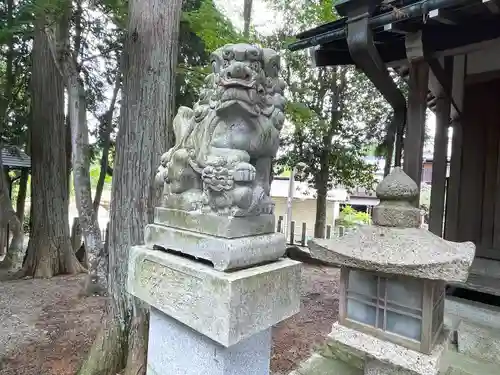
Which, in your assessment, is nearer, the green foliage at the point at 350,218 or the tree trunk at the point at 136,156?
the tree trunk at the point at 136,156

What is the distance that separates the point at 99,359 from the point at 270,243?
90.6 inches

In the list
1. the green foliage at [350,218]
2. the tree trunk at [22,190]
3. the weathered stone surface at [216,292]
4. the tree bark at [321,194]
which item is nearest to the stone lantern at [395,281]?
the weathered stone surface at [216,292]

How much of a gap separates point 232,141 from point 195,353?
102 cm

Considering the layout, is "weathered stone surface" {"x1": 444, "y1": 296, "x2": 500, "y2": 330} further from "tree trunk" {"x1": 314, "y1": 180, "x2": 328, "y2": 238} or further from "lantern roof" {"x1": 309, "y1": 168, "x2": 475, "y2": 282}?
"tree trunk" {"x1": 314, "y1": 180, "x2": 328, "y2": 238}

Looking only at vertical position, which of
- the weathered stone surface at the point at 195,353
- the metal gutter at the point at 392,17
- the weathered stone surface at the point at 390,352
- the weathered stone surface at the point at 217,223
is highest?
the metal gutter at the point at 392,17

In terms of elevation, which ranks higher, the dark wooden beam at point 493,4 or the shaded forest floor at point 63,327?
the dark wooden beam at point 493,4

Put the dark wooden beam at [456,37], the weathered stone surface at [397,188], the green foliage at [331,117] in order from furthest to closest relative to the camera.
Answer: the green foliage at [331,117] → the dark wooden beam at [456,37] → the weathered stone surface at [397,188]

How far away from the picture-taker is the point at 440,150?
4453 millimetres

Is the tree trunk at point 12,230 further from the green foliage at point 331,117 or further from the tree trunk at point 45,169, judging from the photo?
the green foliage at point 331,117

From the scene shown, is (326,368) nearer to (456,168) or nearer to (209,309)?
(209,309)

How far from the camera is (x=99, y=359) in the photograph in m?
3.15

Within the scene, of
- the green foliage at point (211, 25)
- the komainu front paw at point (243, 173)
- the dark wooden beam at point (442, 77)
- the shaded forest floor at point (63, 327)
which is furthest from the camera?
the green foliage at point (211, 25)

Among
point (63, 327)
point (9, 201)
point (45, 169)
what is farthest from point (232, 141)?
point (9, 201)

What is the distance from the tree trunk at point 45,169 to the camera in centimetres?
706
